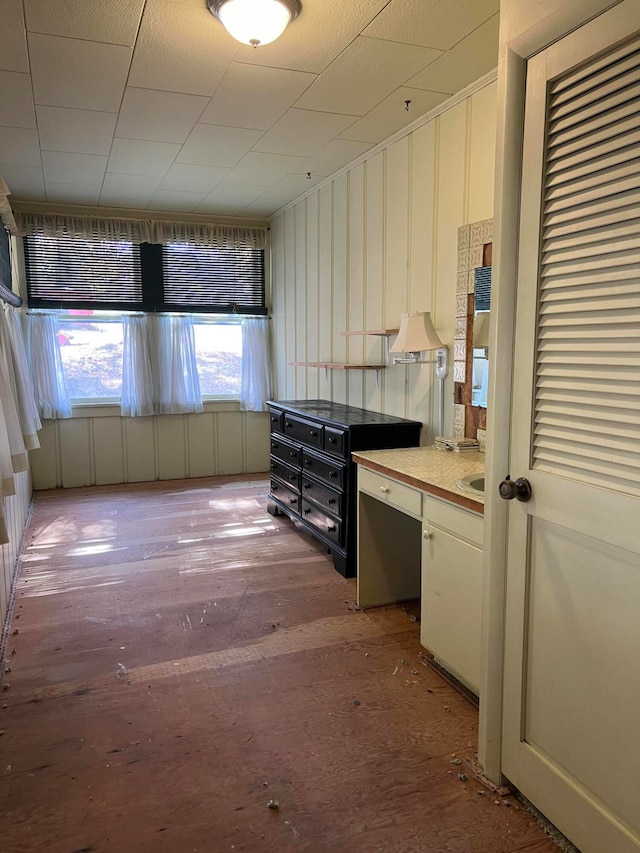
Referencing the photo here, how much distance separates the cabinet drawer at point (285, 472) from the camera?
413 cm

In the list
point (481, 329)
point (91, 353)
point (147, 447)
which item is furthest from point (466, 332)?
point (91, 353)

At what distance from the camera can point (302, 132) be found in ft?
11.6

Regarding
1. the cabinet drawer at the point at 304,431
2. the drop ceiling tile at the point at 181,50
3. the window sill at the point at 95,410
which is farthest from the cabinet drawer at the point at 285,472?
the drop ceiling tile at the point at 181,50

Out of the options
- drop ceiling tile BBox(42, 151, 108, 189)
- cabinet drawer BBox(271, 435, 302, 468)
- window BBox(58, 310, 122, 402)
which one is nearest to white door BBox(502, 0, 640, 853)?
cabinet drawer BBox(271, 435, 302, 468)

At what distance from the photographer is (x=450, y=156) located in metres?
3.13

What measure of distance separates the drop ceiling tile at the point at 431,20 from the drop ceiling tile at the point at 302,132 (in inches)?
33.8

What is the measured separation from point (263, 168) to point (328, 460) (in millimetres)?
2222

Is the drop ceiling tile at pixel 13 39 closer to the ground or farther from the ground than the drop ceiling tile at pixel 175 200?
closer to the ground

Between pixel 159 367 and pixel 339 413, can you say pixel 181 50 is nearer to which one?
pixel 339 413

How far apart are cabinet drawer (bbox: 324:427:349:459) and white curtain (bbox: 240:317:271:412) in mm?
2678

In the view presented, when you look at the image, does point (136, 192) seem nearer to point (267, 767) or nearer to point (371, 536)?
point (371, 536)

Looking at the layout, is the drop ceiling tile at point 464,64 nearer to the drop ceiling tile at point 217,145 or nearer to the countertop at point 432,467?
the drop ceiling tile at point 217,145

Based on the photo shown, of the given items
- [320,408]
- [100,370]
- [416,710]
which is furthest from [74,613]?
[100,370]

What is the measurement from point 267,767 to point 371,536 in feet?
4.29
